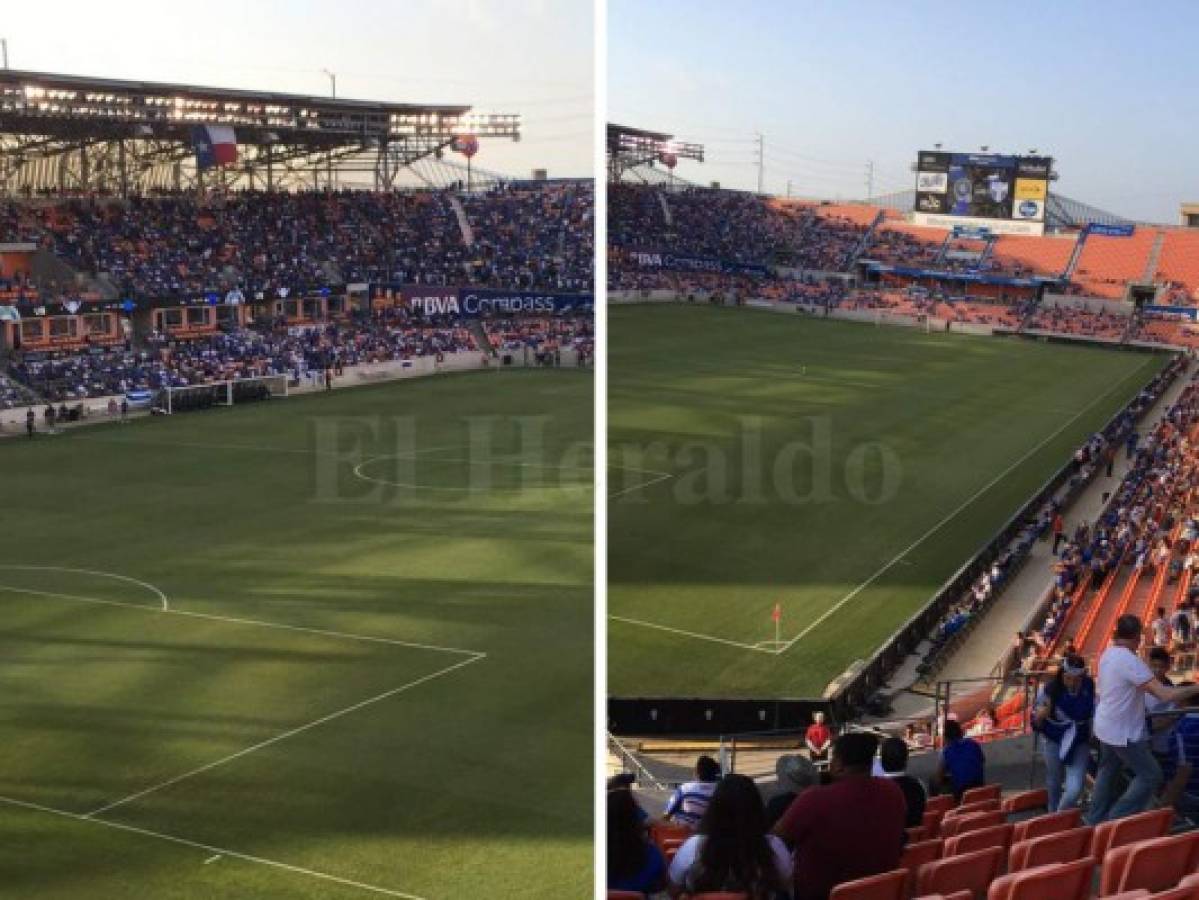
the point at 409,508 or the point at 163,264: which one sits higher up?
the point at 163,264

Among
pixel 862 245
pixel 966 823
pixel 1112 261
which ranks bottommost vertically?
pixel 966 823

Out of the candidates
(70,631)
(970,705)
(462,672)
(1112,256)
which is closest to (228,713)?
(462,672)

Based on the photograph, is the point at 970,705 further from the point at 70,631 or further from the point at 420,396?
the point at 420,396

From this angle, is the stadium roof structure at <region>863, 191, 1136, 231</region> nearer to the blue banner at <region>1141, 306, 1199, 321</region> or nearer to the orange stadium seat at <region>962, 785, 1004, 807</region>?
the blue banner at <region>1141, 306, 1199, 321</region>

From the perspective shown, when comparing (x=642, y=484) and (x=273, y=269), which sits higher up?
(x=273, y=269)

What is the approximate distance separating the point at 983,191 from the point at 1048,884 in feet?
212

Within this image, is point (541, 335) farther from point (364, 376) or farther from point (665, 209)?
point (665, 209)

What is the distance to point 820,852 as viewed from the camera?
3.98 meters

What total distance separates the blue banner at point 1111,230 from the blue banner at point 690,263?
54.9 ft

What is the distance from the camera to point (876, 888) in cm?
386

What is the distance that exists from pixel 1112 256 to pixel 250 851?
62641 mm

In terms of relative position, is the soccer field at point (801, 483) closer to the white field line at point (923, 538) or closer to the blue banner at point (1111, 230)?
the white field line at point (923, 538)

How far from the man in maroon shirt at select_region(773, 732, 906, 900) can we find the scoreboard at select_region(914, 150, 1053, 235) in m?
61.8

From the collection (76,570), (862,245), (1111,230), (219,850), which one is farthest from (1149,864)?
(862,245)
